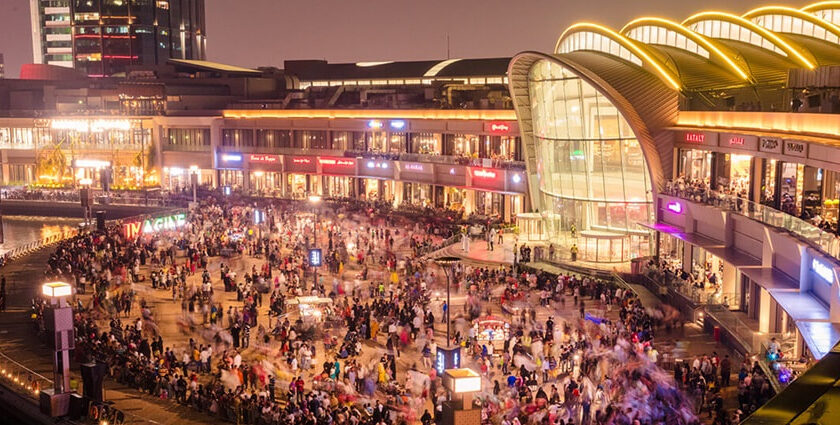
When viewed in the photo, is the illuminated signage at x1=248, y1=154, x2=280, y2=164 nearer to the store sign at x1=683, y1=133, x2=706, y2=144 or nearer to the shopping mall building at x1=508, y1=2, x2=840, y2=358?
the shopping mall building at x1=508, y1=2, x2=840, y2=358

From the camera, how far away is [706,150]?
37.4 metres

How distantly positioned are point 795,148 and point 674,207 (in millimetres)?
9659

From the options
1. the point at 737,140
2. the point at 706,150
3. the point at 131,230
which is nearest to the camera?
the point at 737,140

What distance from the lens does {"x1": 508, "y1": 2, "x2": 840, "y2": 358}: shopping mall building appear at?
90.4ft

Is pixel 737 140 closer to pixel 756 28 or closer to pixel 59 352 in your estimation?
pixel 756 28

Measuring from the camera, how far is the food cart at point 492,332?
90.6 ft

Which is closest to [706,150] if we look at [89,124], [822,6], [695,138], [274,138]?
[695,138]

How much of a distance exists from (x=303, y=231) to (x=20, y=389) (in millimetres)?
26719

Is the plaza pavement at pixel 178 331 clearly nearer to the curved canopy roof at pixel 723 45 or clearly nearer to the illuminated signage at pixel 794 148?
the illuminated signage at pixel 794 148

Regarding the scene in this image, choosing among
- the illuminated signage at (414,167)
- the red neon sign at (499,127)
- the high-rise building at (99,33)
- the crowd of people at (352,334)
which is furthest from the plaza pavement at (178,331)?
the high-rise building at (99,33)

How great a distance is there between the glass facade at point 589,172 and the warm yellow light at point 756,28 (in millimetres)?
7762

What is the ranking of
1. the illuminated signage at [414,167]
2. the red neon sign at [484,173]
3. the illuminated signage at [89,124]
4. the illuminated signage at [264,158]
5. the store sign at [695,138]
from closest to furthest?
the store sign at [695,138] → the red neon sign at [484,173] → the illuminated signage at [414,167] → the illuminated signage at [264,158] → the illuminated signage at [89,124]

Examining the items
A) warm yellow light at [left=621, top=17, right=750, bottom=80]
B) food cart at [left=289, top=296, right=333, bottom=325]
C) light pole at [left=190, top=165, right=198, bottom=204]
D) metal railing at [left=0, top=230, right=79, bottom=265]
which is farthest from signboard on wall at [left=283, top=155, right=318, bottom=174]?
food cart at [left=289, top=296, right=333, bottom=325]

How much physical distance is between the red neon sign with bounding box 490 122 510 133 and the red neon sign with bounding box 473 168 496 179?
3443mm
